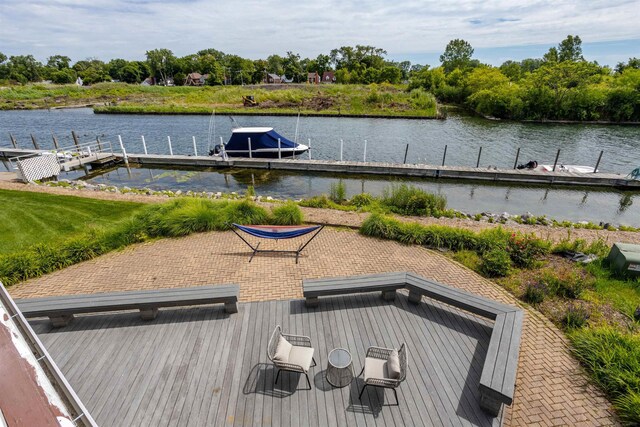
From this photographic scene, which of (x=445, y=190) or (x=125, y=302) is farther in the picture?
(x=445, y=190)

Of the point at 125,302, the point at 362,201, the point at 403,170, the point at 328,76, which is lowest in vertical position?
the point at 403,170

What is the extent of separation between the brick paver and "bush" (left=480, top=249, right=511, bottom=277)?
38 cm

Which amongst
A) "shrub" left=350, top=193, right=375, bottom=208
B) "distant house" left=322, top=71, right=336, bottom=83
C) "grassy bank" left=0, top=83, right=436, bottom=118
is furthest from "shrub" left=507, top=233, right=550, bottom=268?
"distant house" left=322, top=71, right=336, bottom=83

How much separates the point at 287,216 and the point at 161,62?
119854mm

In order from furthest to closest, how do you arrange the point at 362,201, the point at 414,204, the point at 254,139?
the point at 254,139 → the point at 362,201 → the point at 414,204

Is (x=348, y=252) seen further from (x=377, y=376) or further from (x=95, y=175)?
(x=95, y=175)

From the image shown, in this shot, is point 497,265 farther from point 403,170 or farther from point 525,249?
point 403,170

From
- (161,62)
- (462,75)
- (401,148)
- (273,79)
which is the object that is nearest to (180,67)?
(161,62)

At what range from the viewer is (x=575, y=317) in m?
6.71

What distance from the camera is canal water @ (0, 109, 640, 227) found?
17969mm

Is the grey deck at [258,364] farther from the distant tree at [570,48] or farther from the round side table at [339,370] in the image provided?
the distant tree at [570,48]

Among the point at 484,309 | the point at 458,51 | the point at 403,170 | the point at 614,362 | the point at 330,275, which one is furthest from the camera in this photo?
the point at 458,51

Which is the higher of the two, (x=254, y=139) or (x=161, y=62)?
(x=161, y=62)

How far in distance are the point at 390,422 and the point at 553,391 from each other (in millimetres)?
3118
